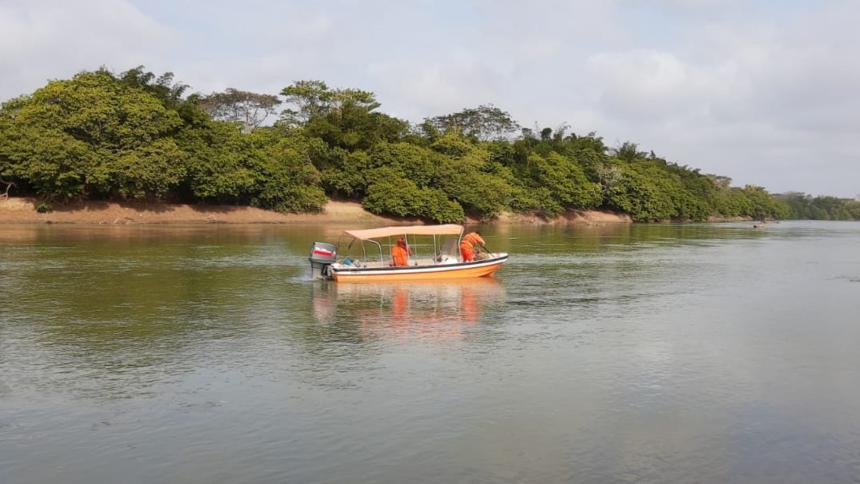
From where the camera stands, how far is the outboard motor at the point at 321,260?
2683 cm

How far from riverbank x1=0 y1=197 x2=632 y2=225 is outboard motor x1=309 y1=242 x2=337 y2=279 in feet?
142

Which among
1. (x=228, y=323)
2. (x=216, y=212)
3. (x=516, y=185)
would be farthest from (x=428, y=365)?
(x=516, y=185)

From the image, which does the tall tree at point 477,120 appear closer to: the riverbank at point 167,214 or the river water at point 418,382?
the riverbank at point 167,214

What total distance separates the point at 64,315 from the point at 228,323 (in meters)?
4.52

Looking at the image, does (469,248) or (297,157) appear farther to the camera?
(297,157)

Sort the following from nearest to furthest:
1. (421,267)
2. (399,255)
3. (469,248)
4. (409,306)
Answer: (409,306) < (421,267) < (399,255) < (469,248)

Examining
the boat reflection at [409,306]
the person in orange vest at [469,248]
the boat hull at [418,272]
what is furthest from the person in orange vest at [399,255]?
the person in orange vest at [469,248]

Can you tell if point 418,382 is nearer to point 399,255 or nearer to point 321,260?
point 321,260

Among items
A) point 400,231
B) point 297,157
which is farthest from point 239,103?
point 400,231

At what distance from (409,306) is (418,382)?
8841 mm

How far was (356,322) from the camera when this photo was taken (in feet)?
62.3

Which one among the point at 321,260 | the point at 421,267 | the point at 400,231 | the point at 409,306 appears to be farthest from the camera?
the point at 400,231

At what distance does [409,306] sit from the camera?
71.4ft

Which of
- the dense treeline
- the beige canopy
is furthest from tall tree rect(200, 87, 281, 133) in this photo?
the beige canopy
